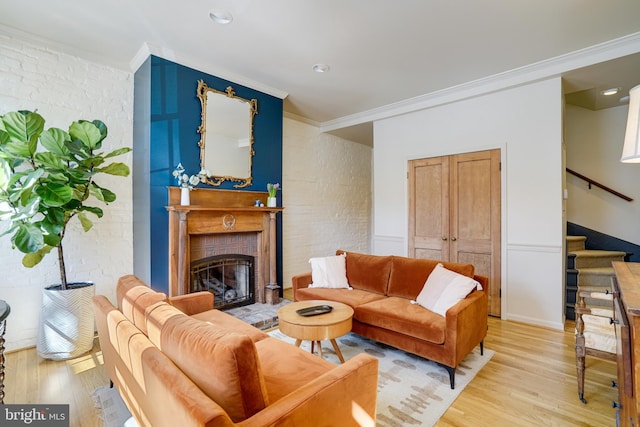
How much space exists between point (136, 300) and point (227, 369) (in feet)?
3.44

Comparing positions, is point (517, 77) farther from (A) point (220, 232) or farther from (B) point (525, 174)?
(A) point (220, 232)

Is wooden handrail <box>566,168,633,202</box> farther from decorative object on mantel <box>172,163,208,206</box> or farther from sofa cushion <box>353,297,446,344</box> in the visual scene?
decorative object on mantel <box>172,163,208,206</box>

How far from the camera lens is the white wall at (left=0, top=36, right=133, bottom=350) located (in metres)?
2.82

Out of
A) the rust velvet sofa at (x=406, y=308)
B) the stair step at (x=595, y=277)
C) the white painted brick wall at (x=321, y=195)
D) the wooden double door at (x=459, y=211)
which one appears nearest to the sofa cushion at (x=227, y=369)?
the rust velvet sofa at (x=406, y=308)

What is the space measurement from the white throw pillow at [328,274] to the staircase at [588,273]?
277 cm

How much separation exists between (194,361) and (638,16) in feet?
13.5

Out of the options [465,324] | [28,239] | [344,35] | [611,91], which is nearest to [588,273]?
[611,91]

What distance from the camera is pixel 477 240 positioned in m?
3.93

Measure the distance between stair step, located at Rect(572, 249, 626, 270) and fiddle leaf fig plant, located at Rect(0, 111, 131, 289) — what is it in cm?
528

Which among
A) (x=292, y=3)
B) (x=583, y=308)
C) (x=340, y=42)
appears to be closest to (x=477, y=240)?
(x=583, y=308)

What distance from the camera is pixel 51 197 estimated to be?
91.0 inches

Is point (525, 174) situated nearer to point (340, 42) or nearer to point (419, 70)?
point (419, 70)

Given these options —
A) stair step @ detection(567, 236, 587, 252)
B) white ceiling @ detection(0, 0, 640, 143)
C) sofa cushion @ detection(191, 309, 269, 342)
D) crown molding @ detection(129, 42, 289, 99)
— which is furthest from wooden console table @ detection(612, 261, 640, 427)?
crown molding @ detection(129, 42, 289, 99)

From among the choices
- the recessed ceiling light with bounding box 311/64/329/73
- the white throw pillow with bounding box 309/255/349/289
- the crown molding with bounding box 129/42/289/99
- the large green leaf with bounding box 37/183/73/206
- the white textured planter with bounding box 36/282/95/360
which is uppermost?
the recessed ceiling light with bounding box 311/64/329/73
